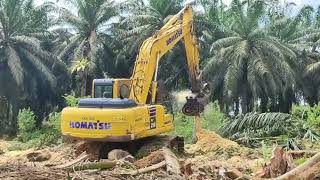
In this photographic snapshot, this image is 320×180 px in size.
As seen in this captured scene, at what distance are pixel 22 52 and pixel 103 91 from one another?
18332 mm

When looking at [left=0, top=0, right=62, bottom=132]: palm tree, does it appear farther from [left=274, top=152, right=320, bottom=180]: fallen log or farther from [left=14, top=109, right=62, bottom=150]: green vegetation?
[left=274, top=152, right=320, bottom=180]: fallen log

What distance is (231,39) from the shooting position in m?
30.4

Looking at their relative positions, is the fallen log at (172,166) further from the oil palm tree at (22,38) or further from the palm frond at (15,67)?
the oil palm tree at (22,38)

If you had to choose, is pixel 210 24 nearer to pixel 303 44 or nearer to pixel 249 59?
pixel 249 59

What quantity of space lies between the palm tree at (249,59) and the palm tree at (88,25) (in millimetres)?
6931

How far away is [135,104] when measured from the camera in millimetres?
12797

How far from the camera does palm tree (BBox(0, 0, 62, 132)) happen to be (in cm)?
2953

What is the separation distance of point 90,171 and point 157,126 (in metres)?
7.60

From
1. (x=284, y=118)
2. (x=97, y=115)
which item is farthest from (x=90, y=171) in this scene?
(x=284, y=118)

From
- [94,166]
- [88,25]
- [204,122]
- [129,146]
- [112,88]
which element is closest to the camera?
[94,166]

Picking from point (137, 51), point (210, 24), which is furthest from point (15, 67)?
point (210, 24)

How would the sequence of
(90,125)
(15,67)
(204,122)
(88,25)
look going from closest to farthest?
(90,125) < (204,122) < (15,67) < (88,25)

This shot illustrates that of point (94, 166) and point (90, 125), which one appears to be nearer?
point (94, 166)

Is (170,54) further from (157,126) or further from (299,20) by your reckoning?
(157,126)
